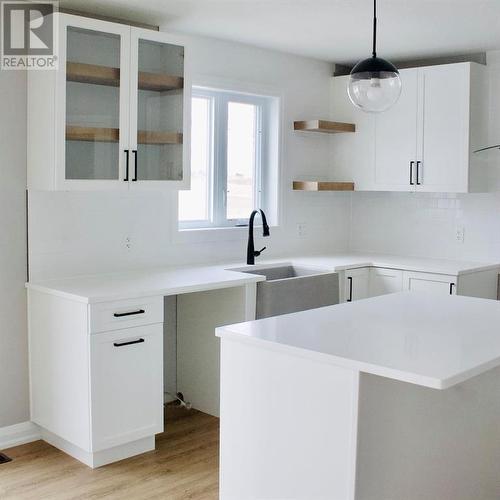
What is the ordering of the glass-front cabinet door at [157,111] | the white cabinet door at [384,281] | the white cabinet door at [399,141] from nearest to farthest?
the glass-front cabinet door at [157,111], the white cabinet door at [384,281], the white cabinet door at [399,141]

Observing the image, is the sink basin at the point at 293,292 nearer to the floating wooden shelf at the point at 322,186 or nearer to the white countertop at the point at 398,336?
the floating wooden shelf at the point at 322,186

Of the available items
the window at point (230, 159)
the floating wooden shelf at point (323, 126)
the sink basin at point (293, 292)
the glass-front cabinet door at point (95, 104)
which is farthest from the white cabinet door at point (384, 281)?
the glass-front cabinet door at point (95, 104)

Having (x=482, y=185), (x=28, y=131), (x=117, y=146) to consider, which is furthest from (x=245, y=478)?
(x=482, y=185)

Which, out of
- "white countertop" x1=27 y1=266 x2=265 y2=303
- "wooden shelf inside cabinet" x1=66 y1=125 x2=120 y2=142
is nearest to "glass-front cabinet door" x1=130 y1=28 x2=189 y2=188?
"wooden shelf inside cabinet" x1=66 y1=125 x2=120 y2=142

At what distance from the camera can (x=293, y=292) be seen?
4.24 meters

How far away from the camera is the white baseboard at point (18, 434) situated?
3737mm

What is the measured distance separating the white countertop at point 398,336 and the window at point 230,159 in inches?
70.5

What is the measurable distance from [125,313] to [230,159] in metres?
1.76

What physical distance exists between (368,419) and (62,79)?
7.27ft

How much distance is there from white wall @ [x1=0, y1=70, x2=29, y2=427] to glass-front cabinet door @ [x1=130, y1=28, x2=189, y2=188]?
58 cm

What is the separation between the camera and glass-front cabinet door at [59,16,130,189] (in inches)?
138

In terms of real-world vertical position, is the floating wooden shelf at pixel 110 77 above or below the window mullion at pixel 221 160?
above

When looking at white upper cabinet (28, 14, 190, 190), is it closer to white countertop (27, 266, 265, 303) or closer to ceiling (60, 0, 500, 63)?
ceiling (60, 0, 500, 63)

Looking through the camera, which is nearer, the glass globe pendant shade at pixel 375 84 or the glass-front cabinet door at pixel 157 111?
the glass globe pendant shade at pixel 375 84
